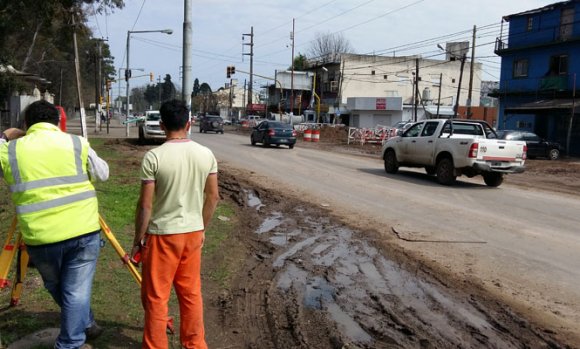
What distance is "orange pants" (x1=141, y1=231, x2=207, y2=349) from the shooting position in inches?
146

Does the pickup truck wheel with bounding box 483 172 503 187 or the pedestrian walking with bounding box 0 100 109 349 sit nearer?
the pedestrian walking with bounding box 0 100 109 349

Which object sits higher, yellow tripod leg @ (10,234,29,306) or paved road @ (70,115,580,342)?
yellow tripod leg @ (10,234,29,306)

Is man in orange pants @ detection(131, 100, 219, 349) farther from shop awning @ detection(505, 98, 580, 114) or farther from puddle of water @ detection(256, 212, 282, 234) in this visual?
shop awning @ detection(505, 98, 580, 114)

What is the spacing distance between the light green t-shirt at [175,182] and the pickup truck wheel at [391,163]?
47.3ft

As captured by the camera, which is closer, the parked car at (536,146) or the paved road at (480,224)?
the paved road at (480,224)

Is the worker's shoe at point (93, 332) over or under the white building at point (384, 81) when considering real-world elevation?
under

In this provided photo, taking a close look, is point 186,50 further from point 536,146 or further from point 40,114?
point 536,146

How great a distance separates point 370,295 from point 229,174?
10826 mm

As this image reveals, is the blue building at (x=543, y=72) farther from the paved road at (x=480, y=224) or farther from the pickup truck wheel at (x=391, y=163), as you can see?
the paved road at (x=480, y=224)

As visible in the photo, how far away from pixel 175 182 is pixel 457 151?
1226 cm

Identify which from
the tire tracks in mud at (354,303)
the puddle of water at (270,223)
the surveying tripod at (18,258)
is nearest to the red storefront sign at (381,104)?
the puddle of water at (270,223)

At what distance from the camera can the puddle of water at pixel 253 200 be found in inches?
449

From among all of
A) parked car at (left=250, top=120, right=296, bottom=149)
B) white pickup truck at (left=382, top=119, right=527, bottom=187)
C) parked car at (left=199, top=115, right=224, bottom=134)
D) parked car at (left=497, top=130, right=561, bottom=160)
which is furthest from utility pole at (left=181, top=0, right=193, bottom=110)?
parked car at (left=199, top=115, right=224, bottom=134)

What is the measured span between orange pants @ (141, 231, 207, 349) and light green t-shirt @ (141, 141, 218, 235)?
3.2 inches
